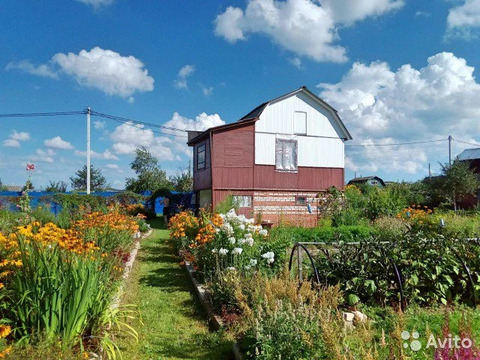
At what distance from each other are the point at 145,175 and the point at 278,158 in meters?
23.2

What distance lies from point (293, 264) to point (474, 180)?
27.2 metres

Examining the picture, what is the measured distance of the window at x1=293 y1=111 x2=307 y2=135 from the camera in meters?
18.4

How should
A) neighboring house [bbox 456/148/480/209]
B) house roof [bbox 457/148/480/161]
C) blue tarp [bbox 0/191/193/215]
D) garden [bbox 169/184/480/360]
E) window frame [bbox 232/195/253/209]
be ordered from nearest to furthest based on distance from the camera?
garden [bbox 169/184/480/360] → window frame [bbox 232/195/253/209] → blue tarp [bbox 0/191/193/215] → neighboring house [bbox 456/148/480/209] → house roof [bbox 457/148/480/161]

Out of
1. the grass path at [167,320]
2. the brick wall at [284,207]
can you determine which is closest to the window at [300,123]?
the brick wall at [284,207]

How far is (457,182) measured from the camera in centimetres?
2766

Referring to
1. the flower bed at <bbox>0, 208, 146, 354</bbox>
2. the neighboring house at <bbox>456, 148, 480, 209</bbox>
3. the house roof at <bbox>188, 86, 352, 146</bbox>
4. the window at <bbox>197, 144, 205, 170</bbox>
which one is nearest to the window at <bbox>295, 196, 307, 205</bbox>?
the house roof at <bbox>188, 86, 352, 146</bbox>

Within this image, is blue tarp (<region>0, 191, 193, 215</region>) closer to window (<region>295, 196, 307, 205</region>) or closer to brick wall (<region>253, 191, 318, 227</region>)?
brick wall (<region>253, 191, 318, 227</region>)

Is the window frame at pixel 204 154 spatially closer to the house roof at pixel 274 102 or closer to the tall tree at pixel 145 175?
the house roof at pixel 274 102

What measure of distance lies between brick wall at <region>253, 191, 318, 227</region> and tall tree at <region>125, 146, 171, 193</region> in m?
21.6

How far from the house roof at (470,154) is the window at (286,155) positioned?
94.9 feet

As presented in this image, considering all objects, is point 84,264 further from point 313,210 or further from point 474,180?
point 474,180

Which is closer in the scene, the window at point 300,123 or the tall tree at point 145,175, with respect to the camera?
the window at point 300,123

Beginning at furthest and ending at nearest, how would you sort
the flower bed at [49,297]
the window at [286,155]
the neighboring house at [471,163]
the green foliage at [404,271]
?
the neighboring house at [471,163] → the window at [286,155] → the green foliage at [404,271] → the flower bed at [49,297]

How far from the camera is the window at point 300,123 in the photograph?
60.4ft
